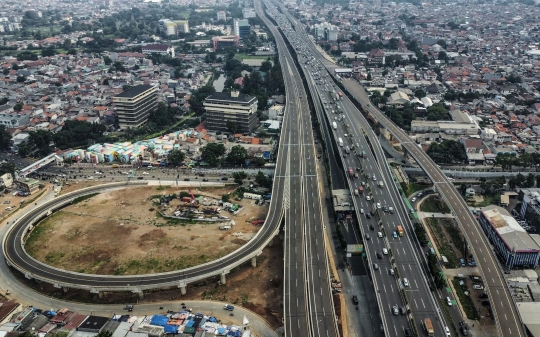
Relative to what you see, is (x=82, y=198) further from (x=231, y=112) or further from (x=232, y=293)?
(x=231, y=112)

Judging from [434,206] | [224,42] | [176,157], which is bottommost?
[434,206]

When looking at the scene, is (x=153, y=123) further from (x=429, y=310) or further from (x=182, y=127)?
(x=429, y=310)

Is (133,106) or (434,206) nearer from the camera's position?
(434,206)

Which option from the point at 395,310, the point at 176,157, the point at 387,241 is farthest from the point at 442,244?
the point at 176,157

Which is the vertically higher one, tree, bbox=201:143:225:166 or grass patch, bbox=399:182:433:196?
tree, bbox=201:143:225:166

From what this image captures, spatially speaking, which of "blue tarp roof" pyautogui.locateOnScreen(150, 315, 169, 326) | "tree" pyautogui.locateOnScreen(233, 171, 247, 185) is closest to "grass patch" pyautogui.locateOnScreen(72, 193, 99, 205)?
"tree" pyautogui.locateOnScreen(233, 171, 247, 185)

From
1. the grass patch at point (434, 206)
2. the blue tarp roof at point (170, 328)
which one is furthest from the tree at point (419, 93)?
the blue tarp roof at point (170, 328)

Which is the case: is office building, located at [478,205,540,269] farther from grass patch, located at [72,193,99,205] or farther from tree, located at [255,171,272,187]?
grass patch, located at [72,193,99,205]
